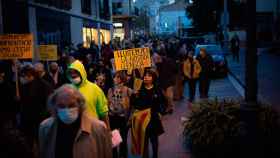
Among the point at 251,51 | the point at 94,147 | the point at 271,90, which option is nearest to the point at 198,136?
the point at 251,51

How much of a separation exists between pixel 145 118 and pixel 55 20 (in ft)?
63.3

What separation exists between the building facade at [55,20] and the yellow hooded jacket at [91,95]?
12.5 m

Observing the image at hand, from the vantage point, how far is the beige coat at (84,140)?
4.55 metres

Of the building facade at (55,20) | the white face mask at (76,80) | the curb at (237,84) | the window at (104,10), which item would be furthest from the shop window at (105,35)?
the white face mask at (76,80)

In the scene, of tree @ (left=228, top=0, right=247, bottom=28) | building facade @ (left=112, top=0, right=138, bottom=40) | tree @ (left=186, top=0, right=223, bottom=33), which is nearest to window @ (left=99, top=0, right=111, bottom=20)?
tree @ (left=186, top=0, right=223, bottom=33)

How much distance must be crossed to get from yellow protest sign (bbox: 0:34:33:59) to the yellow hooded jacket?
4.37 m

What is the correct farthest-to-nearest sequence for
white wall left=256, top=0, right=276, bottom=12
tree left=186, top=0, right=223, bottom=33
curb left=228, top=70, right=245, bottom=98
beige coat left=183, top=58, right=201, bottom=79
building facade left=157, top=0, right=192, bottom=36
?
building facade left=157, top=0, right=192, bottom=36 < white wall left=256, top=0, right=276, bottom=12 < tree left=186, top=0, right=223, bottom=33 < curb left=228, top=70, right=245, bottom=98 < beige coat left=183, top=58, right=201, bottom=79

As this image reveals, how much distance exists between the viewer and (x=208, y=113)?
862cm

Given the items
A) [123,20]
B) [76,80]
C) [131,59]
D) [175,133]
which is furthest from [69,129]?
[123,20]

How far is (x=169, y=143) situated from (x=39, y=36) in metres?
14.0

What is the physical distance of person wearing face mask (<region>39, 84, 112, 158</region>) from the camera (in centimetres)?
450

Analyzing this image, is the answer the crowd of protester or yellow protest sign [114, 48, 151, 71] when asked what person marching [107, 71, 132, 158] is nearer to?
the crowd of protester

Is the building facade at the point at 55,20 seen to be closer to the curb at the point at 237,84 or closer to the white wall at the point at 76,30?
the white wall at the point at 76,30

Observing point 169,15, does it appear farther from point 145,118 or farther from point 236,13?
point 145,118
